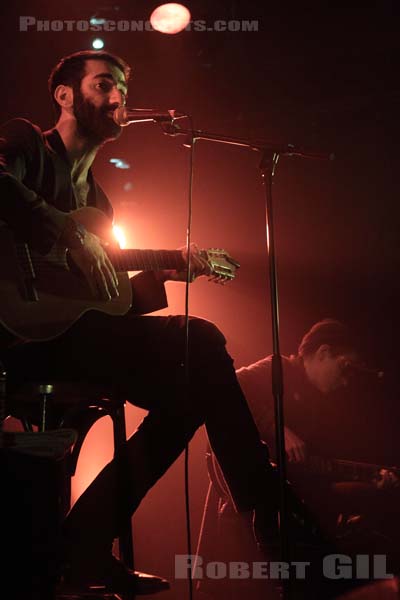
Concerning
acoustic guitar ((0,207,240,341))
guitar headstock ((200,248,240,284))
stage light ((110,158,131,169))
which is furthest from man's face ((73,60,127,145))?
stage light ((110,158,131,169))

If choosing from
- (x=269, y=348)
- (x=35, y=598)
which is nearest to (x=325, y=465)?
(x=269, y=348)

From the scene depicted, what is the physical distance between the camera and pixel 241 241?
4.07 m

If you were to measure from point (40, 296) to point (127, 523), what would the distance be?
0.72 meters

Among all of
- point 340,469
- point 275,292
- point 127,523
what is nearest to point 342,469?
point 340,469

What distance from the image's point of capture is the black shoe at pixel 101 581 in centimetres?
148

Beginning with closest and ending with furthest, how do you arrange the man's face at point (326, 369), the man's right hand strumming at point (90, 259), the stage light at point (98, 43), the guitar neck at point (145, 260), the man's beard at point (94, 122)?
1. the man's right hand strumming at point (90, 259)
2. the guitar neck at point (145, 260)
3. the man's beard at point (94, 122)
4. the man's face at point (326, 369)
5. the stage light at point (98, 43)

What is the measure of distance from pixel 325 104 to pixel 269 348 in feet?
5.50

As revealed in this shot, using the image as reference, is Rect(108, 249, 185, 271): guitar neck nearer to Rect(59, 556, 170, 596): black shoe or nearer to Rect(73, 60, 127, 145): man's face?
Rect(73, 60, 127, 145): man's face

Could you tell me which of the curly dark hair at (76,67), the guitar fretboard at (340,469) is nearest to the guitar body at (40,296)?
the curly dark hair at (76,67)

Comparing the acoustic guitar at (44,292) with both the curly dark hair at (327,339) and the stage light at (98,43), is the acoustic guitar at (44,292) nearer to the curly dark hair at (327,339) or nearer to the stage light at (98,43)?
the curly dark hair at (327,339)

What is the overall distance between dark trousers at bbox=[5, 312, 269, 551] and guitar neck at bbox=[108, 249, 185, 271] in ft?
1.07

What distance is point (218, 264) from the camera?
239 cm

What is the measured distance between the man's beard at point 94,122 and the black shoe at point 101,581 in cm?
152

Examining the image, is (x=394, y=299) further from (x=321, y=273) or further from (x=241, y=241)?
(x=241, y=241)
